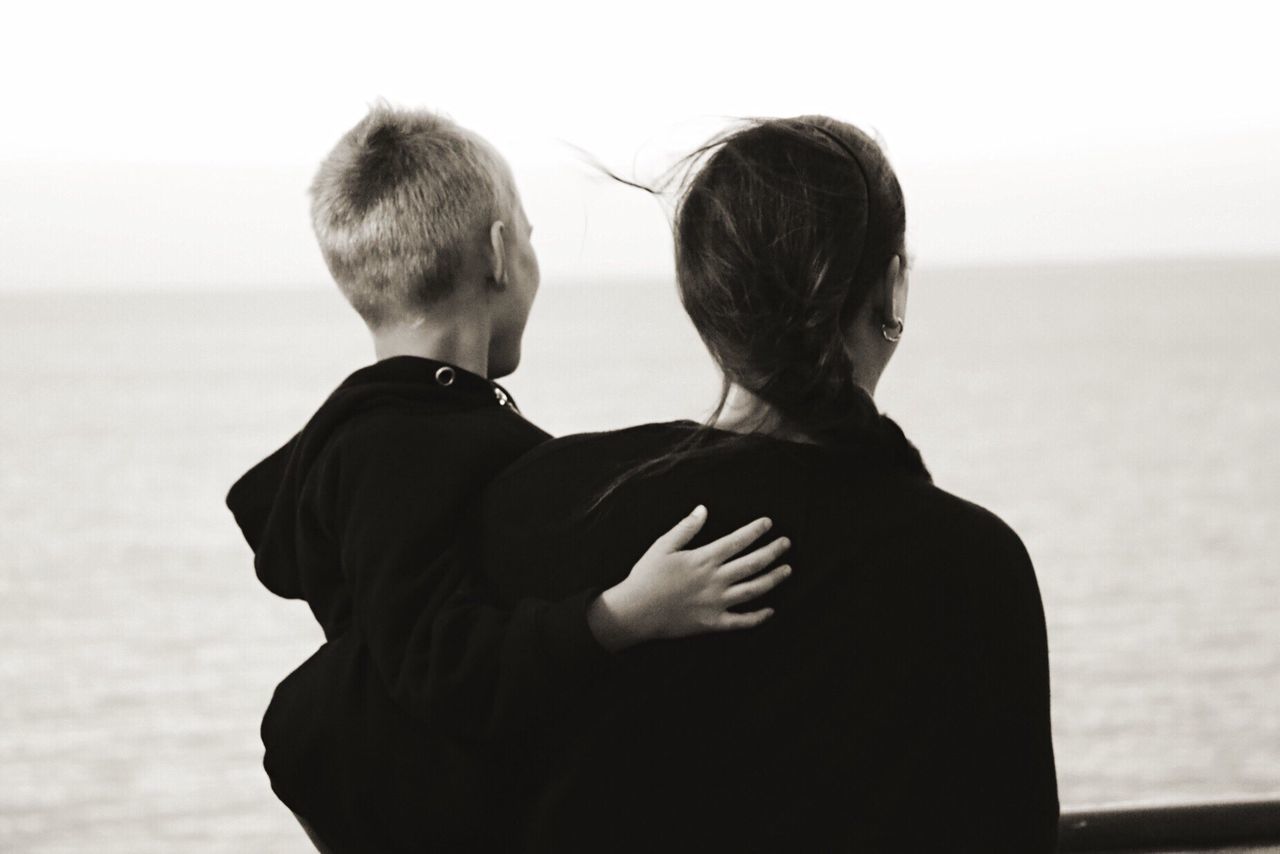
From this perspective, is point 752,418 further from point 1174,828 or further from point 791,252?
point 1174,828

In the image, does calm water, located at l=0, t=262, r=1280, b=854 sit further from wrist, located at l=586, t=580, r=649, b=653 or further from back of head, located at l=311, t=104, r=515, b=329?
back of head, located at l=311, t=104, r=515, b=329

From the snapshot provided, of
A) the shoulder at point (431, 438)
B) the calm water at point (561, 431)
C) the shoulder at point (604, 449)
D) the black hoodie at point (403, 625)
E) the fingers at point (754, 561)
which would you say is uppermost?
the shoulder at point (604, 449)

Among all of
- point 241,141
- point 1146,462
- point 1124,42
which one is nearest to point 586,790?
point 1146,462

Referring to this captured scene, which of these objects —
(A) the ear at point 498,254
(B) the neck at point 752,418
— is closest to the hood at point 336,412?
(A) the ear at point 498,254

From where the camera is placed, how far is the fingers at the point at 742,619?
112 centimetres

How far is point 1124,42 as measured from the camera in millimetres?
55500

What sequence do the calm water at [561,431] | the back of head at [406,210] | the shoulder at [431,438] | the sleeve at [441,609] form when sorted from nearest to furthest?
the sleeve at [441,609] < the shoulder at [431,438] < the back of head at [406,210] < the calm water at [561,431]

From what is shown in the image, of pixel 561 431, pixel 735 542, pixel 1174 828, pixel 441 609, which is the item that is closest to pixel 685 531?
pixel 735 542

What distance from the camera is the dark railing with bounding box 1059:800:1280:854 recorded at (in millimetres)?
2107

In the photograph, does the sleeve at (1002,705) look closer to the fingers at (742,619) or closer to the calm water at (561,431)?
the fingers at (742,619)

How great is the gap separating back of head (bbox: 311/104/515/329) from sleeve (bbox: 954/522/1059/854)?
0.65 m

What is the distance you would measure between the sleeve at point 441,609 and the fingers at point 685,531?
0.29ft

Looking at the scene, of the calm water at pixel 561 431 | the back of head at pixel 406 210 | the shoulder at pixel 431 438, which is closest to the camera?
the shoulder at pixel 431 438

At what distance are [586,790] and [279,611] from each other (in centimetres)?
1596
